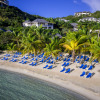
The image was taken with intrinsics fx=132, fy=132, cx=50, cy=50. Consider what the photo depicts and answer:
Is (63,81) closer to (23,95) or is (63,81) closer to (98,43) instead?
(23,95)

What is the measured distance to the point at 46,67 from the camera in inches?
704

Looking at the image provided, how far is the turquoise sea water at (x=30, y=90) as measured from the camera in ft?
38.5

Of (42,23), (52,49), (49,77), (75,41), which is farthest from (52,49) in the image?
(42,23)

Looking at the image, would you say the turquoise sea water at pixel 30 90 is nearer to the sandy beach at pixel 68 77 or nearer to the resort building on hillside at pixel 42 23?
the sandy beach at pixel 68 77

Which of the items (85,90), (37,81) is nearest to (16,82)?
(37,81)

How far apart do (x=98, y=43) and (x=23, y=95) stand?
34.4 ft

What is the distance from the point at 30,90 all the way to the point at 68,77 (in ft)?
14.3

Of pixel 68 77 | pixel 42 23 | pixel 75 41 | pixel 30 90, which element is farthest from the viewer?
pixel 42 23

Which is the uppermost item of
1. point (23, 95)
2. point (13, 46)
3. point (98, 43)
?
point (98, 43)

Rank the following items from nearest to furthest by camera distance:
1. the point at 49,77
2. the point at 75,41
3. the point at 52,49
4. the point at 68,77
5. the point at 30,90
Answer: the point at 30,90, the point at 68,77, the point at 49,77, the point at 75,41, the point at 52,49

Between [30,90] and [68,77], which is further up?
[68,77]

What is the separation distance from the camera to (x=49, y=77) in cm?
1526

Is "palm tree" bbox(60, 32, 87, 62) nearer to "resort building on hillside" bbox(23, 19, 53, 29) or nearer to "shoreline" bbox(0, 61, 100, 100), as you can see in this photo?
"shoreline" bbox(0, 61, 100, 100)

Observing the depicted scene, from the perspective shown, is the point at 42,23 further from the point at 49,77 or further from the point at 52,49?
the point at 49,77
